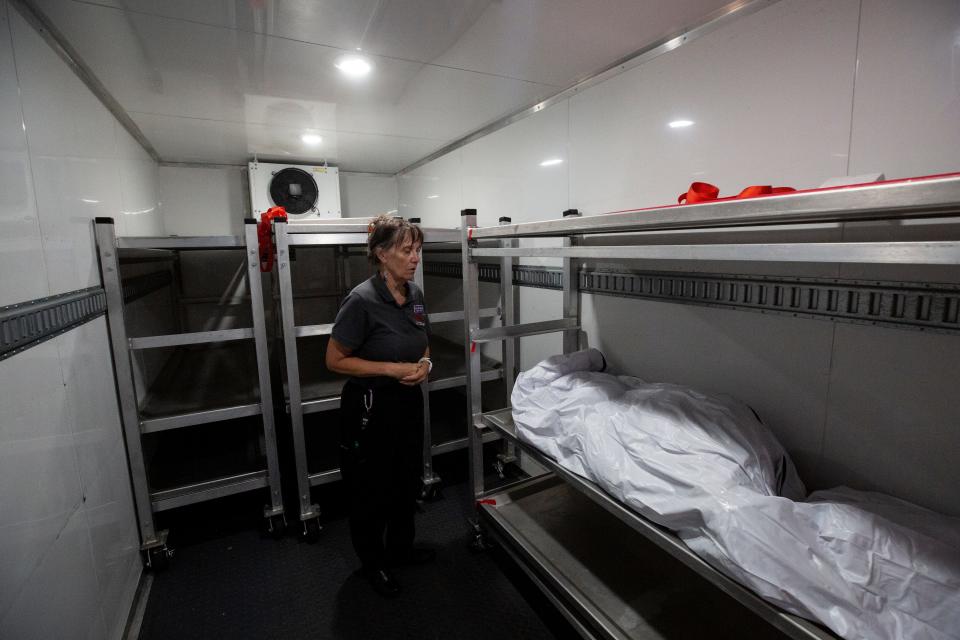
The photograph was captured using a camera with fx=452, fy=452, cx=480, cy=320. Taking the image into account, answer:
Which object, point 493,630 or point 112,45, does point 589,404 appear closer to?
point 493,630

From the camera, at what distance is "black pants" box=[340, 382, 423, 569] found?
6.31 ft

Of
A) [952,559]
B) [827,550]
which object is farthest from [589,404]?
[952,559]

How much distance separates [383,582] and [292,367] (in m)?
1.16

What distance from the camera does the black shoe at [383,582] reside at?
6.59 feet

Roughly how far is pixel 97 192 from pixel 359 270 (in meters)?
2.95

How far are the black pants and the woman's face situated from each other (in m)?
0.49

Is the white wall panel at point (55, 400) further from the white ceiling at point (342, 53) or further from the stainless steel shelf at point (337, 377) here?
the stainless steel shelf at point (337, 377)

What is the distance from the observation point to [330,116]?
281cm

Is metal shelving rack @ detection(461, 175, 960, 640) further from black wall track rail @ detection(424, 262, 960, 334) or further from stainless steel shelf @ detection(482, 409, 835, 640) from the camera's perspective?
black wall track rail @ detection(424, 262, 960, 334)

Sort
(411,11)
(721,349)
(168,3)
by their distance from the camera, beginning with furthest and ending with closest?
(721,349)
(411,11)
(168,3)

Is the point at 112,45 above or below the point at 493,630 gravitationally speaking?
above

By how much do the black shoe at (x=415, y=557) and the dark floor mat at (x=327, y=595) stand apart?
32mm

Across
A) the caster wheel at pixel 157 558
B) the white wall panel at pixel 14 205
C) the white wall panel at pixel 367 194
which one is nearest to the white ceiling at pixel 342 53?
the white wall panel at pixel 14 205

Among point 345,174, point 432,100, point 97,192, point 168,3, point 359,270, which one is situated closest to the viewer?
point 168,3
